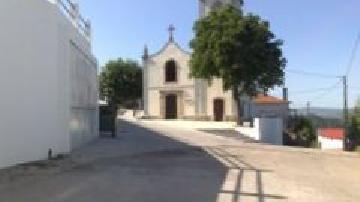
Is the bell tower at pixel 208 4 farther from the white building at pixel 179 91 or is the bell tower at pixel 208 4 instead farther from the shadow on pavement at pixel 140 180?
the shadow on pavement at pixel 140 180

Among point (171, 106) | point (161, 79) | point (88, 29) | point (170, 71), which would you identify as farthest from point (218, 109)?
point (88, 29)

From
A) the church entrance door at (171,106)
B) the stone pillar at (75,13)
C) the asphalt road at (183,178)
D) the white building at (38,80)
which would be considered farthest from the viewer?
the church entrance door at (171,106)

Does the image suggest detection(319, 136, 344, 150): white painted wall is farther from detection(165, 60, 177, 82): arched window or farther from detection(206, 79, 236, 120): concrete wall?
detection(165, 60, 177, 82): arched window

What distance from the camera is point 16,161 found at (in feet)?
48.0

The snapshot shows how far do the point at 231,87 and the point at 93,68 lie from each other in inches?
822

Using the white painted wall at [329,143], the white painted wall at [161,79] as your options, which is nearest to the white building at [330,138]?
the white painted wall at [329,143]

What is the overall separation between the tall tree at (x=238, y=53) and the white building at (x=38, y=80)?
24530 mm

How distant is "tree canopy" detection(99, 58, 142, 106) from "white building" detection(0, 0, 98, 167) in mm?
51169

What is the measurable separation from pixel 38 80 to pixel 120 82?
5684cm

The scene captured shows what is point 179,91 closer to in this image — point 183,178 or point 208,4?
point 208,4

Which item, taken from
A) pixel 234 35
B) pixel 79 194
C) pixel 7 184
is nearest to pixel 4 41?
pixel 7 184

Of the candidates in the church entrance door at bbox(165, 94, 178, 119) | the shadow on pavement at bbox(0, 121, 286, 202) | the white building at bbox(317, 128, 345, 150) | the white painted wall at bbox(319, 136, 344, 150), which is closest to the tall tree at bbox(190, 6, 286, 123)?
the white building at bbox(317, 128, 345, 150)

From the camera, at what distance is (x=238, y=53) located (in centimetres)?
4512

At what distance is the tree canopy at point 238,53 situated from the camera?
4528 centimetres
